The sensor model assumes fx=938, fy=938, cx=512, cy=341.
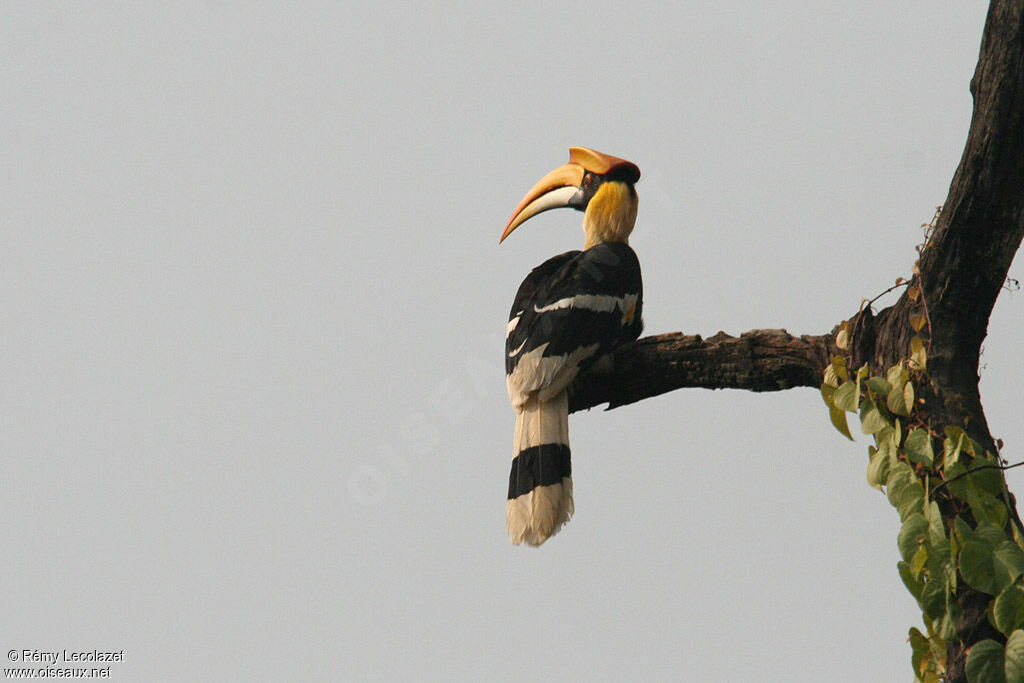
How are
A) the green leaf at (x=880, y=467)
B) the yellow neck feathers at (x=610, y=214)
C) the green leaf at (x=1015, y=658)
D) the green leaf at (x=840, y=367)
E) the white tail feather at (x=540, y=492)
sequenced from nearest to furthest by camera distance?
the green leaf at (x=1015, y=658), the green leaf at (x=880, y=467), the green leaf at (x=840, y=367), the white tail feather at (x=540, y=492), the yellow neck feathers at (x=610, y=214)

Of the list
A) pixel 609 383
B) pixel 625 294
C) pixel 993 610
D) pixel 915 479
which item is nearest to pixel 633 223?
pixel 625 294

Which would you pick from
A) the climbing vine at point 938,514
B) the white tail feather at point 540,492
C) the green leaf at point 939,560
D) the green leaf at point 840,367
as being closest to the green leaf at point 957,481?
the climbing vine at point 938,514

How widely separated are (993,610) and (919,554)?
0.54 feet

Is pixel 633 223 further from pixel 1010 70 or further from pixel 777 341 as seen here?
pixel 1010 70

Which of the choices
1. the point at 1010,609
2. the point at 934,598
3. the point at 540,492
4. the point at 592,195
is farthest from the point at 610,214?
the point at 1010,609

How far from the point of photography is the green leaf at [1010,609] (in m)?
1.82

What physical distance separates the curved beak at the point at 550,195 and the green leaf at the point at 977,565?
2094 mm

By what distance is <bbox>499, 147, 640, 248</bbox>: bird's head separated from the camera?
3510mm

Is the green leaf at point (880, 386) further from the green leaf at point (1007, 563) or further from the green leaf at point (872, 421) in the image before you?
the green leaf at point (1007, 563)

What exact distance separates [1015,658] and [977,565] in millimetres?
181

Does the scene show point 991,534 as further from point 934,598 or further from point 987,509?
point 934,598

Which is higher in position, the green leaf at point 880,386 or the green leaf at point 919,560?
the green leaf at point 880,386

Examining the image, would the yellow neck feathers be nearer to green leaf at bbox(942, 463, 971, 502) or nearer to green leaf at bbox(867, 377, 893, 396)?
green leaf at bbox(867, 377, 893, 396)

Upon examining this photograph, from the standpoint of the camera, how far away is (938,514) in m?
1.92
